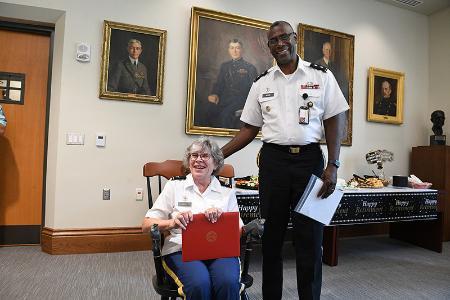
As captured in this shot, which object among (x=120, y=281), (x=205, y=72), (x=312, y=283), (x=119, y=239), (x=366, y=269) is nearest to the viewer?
(x=312, y=283)

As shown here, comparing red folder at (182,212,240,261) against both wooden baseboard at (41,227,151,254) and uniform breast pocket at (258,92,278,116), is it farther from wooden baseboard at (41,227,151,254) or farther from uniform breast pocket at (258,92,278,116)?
wooden baseboard at (41,227,151,254)

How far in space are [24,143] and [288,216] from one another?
291cm

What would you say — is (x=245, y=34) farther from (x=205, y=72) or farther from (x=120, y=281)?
(x=120, y=281)

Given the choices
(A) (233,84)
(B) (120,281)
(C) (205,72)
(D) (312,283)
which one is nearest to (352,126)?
(A) (233,84)

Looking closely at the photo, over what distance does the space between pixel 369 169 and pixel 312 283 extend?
3.04 metres

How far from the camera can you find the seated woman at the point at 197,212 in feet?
4.40

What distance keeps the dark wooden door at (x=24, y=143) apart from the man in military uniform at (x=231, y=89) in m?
1.77

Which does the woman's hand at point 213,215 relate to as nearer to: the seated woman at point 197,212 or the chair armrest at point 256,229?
the seated woman at point 197,212

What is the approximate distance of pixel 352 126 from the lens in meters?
4.20

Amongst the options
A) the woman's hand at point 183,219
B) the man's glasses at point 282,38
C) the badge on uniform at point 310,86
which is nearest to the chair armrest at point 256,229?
the woman's hand at point 183,219

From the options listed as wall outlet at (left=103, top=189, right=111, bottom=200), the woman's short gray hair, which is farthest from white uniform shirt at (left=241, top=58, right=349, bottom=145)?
wall outlet at (left=103, top=189, right=111, bottom=200)

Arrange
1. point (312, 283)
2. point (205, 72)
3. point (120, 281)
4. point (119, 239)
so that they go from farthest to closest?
point (205, 72)
point (119, 239)
point (120, 281)
point (312, 283)

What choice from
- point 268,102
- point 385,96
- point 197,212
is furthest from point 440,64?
point 197,212

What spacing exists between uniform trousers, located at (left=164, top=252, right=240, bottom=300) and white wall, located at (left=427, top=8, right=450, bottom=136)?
439cm
